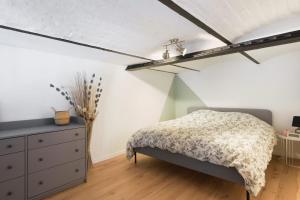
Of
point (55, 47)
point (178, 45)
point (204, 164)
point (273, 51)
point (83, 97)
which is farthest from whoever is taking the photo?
point (273, 51)

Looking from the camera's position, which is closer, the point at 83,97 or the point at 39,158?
the point at 39,158

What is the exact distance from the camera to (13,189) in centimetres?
198

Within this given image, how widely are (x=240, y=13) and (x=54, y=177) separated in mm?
3046

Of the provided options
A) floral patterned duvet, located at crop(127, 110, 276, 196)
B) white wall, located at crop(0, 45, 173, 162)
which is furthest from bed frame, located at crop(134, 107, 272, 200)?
white wall, located at crop(0, 45, 173, 162)

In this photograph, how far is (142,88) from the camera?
443 cm

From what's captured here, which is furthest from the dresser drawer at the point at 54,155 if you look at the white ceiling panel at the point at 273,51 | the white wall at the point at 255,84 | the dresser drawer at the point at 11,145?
the white wall at the point at 255,84

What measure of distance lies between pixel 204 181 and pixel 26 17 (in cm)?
302

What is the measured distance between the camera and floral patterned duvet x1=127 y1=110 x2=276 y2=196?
2.04m

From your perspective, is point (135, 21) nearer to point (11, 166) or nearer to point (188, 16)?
point (188, 16)

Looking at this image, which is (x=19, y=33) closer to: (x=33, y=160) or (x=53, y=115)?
(x=53, y=115)

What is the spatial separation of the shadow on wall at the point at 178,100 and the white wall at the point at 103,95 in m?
0.23

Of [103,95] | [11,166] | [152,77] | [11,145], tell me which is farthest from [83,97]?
[152,77]

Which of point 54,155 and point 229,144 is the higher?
point 229,144

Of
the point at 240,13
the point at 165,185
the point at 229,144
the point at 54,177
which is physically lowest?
the point at 165,185
